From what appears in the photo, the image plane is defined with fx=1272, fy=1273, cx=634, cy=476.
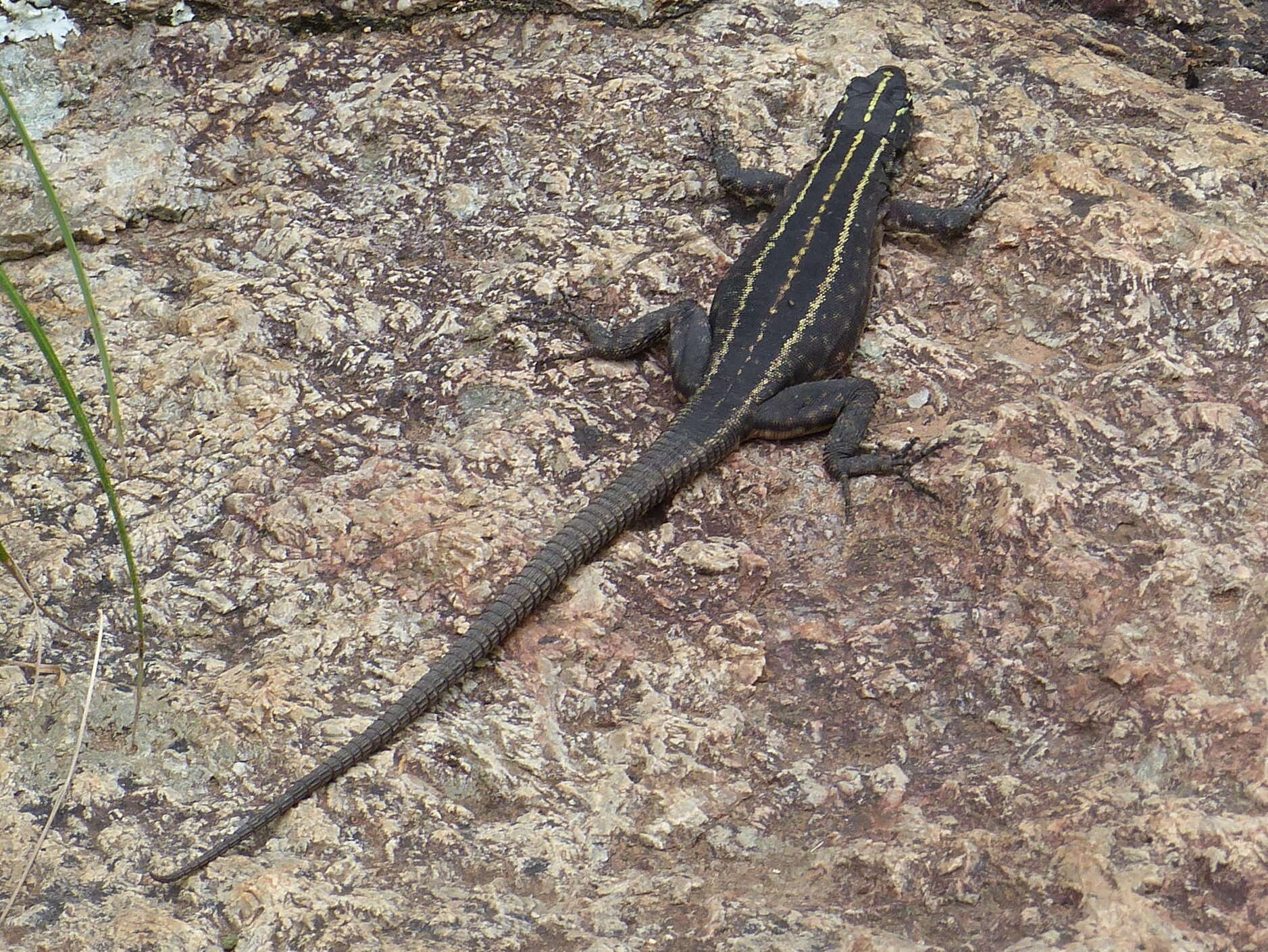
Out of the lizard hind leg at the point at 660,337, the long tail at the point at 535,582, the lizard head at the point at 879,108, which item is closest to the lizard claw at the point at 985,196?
the lizard head at the point at 879,108

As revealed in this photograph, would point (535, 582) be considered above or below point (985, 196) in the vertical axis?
below

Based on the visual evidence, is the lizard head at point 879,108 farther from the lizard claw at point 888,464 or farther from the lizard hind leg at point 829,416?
the lizard claw at point 888,464

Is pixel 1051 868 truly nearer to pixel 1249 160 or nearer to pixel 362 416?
pixel 362 416

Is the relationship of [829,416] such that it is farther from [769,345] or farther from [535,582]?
[535,582]

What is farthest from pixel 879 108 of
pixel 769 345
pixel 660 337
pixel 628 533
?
pixel 628 533

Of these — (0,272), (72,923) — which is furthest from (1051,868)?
(0,272)

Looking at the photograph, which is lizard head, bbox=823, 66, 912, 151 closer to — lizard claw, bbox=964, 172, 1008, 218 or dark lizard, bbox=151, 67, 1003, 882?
dark lizard, bbox=151, 67, 1003, 882
